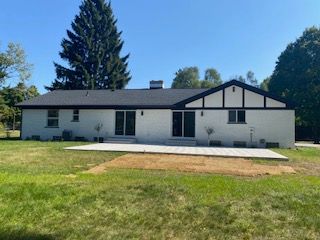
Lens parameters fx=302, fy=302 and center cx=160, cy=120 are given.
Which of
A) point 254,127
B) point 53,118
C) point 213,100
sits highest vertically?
point 213,100

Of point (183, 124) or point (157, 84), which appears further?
point (157, 84)

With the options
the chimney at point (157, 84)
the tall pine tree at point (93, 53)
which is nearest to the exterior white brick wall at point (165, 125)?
the chimney at point (157, 84)

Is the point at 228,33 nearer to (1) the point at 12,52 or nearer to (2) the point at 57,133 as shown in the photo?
(2) the point at 57,133

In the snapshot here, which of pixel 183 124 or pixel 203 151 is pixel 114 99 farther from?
pixel 203 151

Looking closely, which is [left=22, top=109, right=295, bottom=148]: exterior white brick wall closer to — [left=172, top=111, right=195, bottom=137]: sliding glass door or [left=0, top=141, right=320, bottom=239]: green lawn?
[left=172, top=111, right=195, bottom=137]: sliding glass door

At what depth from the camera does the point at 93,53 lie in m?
41.2

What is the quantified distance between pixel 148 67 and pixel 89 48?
9885 mm

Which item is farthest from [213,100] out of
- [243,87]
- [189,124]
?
[189,124]

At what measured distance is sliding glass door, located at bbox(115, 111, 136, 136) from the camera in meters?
20.8

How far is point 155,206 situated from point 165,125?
1490 centimetres

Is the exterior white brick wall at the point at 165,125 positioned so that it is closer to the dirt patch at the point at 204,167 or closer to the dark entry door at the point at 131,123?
the dark entry door at the point at 131,123

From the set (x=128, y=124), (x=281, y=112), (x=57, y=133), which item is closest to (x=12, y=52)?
(x=57, y=133)

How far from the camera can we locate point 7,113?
37156 millimetres

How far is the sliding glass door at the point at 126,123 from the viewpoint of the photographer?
68.2 ft
